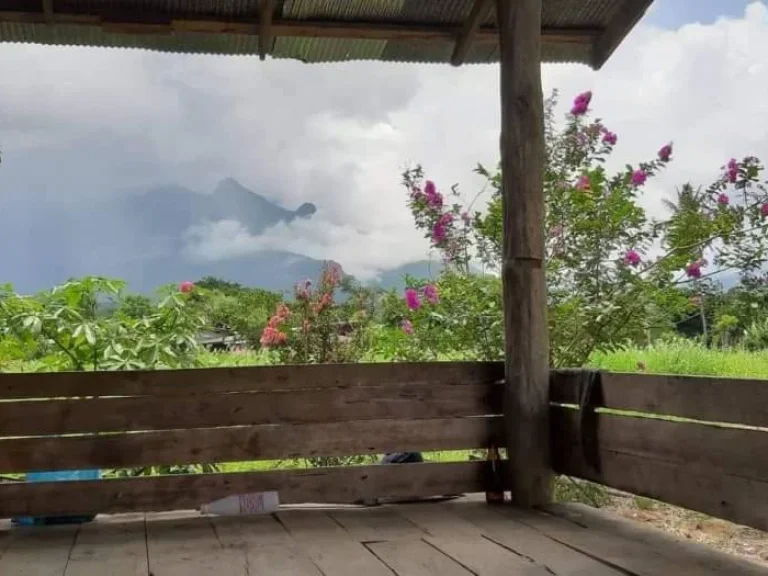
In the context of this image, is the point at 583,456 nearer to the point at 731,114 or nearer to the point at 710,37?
the point at 731,114

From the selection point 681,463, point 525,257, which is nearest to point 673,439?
point 681,463

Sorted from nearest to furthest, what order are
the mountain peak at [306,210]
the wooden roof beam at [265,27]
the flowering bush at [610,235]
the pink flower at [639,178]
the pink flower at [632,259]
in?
the wooden roof beam at [265,27] → the flowering bush at [610,235] → the pink flower at [632,259] → the pink flower at [639,178] → the mountain peak at [306,210]

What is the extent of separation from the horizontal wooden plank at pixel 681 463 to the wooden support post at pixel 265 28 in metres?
1.98

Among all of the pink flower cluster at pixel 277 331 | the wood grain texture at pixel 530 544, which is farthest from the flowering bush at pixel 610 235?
the wood grain texture at pixel 530 544

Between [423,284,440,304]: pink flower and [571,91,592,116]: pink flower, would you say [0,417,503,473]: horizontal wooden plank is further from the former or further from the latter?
[571,91,592,116]: pink flower

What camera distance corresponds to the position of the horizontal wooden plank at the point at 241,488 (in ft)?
9.74

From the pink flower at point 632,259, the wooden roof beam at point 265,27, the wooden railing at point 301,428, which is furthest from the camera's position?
the pink flower at point 632,259

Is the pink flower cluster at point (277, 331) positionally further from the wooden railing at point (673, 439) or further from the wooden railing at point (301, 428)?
the wooden railing at point (673, 439)

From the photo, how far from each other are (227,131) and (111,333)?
5.69m

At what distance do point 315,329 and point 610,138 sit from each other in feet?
5.82

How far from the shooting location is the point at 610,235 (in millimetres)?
3982

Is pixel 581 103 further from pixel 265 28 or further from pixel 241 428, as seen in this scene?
pixel 241 428

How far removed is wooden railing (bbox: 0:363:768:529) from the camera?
291cm

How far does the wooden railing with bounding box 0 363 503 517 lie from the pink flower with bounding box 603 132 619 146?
4.90ft
